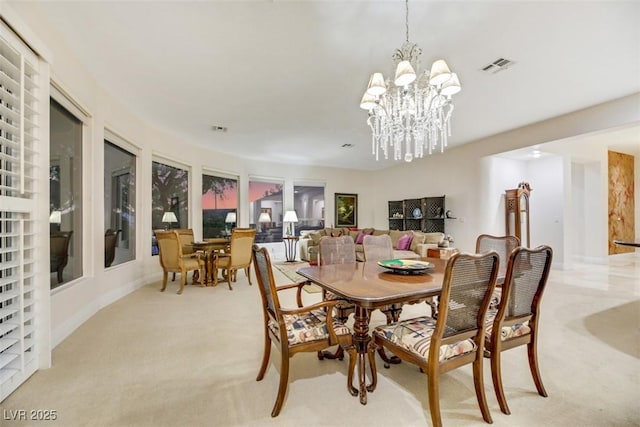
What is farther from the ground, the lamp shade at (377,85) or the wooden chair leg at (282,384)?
the lamp shade at (377,85)

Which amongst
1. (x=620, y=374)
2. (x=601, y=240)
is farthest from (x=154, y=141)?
(x=601, y=240)

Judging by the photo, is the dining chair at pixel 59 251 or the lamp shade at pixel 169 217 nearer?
the dining chair at pixel 59 251

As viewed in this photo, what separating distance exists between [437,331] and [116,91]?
14.7 feet

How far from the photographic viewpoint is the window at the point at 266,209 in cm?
770

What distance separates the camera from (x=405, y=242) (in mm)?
6086

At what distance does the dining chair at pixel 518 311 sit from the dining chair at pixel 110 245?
433 centimetres

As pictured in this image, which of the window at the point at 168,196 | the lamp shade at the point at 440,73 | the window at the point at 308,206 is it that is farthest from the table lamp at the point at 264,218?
the lamp shade at the point at 440,73

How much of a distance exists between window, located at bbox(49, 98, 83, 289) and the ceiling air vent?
14.6 ft

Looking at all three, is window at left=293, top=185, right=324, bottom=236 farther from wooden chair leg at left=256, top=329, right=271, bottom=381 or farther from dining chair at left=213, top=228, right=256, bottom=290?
wooden chair leg at left=256, top=329, right=271, bottom=381

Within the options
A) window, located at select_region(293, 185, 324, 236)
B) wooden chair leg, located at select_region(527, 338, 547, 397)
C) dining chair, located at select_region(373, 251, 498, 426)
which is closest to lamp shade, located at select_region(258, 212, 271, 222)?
window, located at select_region(293, 185, 324, 236)

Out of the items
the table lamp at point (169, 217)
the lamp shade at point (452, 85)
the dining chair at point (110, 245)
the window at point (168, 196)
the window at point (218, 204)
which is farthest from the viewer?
the window at point (218, 204)

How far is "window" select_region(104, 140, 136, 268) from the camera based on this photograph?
3798 millimetres

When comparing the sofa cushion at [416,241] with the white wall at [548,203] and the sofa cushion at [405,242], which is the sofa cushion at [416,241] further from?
the white wall at [548,203]

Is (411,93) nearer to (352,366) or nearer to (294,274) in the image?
(352,366)
